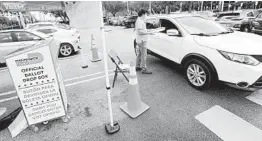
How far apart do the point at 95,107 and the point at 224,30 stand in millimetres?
3719

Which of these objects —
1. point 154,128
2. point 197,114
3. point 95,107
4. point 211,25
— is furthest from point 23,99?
point 211,25

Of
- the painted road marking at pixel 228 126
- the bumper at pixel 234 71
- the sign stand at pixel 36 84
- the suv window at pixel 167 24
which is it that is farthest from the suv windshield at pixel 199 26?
the sign stand at pixel 36 84

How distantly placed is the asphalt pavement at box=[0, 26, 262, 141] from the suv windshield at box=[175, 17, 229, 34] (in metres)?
1.31

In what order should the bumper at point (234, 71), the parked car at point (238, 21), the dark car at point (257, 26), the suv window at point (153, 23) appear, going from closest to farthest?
the bumper at point (234, 71)
the suv window at point (153, 23)
the dark car at point (257, 26)
the parked car at point (238, 21)

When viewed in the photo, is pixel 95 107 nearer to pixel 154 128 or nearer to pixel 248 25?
pixel 154 128

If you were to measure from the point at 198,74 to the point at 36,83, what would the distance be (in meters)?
3.16

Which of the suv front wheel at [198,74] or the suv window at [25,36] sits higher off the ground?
the suv window at [25,36]

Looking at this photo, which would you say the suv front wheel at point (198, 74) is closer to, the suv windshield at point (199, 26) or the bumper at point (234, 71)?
the bumper at point (234, 71)

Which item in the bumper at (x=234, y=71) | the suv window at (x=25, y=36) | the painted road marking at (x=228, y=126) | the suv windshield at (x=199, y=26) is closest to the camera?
the painted road marking at (x=228, y=126)

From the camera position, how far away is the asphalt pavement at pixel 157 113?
7.95 ft

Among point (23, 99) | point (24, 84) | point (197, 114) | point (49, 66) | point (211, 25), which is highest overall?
point (211, 25)

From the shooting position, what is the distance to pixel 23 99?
2.37m

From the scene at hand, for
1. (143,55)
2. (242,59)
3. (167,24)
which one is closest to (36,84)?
(143,55)

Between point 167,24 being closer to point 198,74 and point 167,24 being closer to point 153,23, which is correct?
Answer: point 153,23
